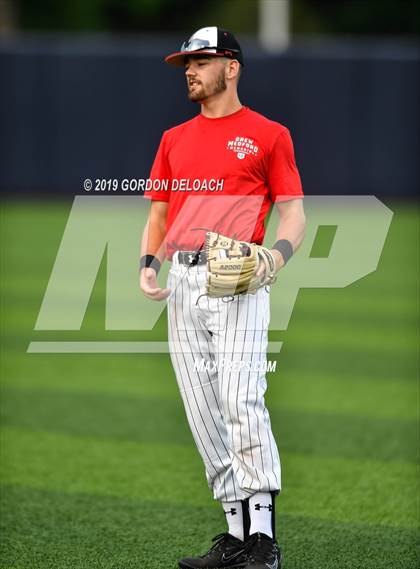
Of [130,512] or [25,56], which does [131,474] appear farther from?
[25,56]

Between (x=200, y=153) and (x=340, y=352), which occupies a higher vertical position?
(x=200, y=153)

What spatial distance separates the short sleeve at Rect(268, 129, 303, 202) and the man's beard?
295 millimetres

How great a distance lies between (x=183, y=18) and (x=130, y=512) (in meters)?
41.6

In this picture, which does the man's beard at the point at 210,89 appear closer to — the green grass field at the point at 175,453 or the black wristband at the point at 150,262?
the black wristband at the point at 150,262

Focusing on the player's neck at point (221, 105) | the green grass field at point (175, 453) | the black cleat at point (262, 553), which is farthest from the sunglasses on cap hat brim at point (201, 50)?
the green grass field at point (175, 453)

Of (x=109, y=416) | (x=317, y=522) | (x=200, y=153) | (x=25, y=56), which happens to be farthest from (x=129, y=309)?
(x=25, y=56)

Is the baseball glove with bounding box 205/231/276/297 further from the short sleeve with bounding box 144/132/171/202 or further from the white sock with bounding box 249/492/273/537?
the white sock with bounding box 249/492/273/537

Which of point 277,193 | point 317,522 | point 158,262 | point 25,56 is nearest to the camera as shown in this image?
point 277,193

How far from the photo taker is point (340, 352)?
1034cm

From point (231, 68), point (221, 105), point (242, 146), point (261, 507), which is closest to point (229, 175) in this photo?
point (242, 146)

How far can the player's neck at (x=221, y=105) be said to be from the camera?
4.73 metres

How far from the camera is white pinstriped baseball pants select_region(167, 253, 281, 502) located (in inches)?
183

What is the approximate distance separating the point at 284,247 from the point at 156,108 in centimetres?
1876

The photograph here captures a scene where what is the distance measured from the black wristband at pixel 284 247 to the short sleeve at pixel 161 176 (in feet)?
1.78
